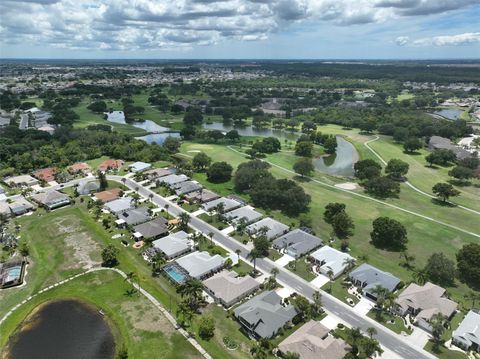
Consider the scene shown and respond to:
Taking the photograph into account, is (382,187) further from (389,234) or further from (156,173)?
(156,173)

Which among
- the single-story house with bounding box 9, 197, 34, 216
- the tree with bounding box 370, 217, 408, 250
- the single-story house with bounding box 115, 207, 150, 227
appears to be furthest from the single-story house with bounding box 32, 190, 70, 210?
the tree with bounding box 370, 217, 408, 250

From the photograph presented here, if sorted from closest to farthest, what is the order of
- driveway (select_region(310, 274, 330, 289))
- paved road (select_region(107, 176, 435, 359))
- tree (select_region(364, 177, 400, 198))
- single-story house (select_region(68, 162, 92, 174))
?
paved road (select_region(107, 176, 435, 359))
driveway (select_region(310, 274, 330, 289))
tree (select_region(364, 177, 400, 198))
single-story house (select_region(68, 162, 92, 174))

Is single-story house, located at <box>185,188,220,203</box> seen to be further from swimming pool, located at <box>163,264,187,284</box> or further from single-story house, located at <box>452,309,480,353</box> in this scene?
single-story house, located at <box>452,309,480,353</box>

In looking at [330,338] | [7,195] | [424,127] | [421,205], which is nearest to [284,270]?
[330,338]

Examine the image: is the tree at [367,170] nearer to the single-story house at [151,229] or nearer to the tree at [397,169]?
the tree at [397,169]

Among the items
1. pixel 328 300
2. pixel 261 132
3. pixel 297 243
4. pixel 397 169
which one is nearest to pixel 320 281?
pixel 328 300

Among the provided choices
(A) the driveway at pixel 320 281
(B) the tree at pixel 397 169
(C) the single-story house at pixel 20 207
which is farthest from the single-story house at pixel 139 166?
(B) the tree at pixel 397 169

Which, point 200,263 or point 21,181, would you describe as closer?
point 200,263
